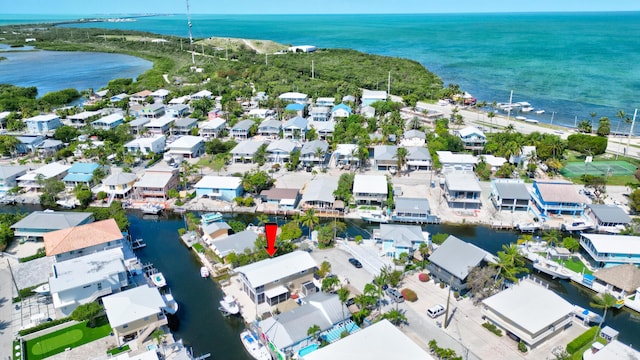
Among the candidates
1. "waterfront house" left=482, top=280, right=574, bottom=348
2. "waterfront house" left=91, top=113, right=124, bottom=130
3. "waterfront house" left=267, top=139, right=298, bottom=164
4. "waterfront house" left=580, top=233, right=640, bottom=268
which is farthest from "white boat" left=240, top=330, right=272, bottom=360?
"waterfront house" left=91, top=113, right=124, bottom=130

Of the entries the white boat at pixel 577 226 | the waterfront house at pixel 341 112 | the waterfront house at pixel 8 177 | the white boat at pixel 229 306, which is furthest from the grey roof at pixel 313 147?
the waterfront house at pixel 8 177

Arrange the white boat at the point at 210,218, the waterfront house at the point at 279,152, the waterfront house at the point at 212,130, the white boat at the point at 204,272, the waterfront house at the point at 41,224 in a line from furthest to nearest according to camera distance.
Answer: the waterfront house at the point at 212,130
the waterfront house at the point at 279,152
the white boat at the point at 210,218
the waterfront house at the point at 41,224
the white boat at the point at 204,272

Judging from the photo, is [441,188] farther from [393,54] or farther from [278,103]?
[393,54]

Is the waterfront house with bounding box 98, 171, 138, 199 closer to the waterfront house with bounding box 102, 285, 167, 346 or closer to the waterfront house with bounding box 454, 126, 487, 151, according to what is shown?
the waterfront house with bounding box 102, 285, 167, 346

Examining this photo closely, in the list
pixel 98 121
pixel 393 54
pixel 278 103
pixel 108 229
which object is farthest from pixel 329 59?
pixel 108 229

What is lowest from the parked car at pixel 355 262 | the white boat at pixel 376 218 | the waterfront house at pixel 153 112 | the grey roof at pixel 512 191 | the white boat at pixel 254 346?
the white boat at pixel 254 346

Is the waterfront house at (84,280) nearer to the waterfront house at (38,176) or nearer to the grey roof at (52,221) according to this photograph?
the grey roof at (52,221)
